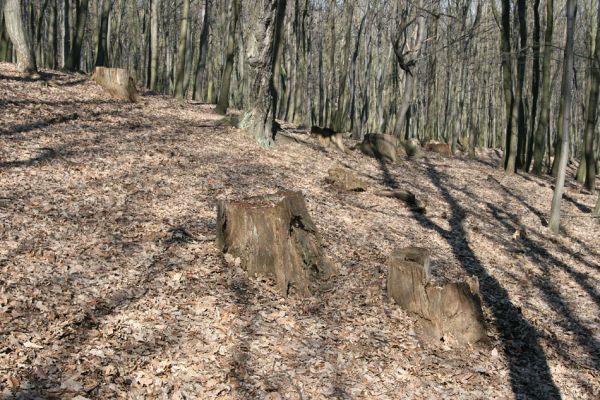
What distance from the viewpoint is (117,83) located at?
14938 mm

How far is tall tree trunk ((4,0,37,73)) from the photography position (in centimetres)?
1337

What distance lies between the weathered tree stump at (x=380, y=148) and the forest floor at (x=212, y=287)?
4183 millimetres

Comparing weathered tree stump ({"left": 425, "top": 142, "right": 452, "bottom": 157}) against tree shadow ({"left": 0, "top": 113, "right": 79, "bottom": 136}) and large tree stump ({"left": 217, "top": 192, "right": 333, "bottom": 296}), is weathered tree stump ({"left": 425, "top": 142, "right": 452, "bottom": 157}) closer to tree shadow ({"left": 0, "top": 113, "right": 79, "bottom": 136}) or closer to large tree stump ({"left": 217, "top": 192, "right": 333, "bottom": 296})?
tree shadow ({"left": 0, "top": 113, "right": 79, "bottom": 136})

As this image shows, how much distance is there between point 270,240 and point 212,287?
102cm

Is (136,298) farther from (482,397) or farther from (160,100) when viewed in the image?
(160,100)

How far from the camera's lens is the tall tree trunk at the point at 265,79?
12812 mm

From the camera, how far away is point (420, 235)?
34.2 feet

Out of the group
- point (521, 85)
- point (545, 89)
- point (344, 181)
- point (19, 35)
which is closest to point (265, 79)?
point (344, 181)

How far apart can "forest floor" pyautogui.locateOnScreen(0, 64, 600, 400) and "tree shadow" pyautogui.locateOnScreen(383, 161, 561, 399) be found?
0.03m

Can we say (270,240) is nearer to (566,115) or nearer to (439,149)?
(566,115)

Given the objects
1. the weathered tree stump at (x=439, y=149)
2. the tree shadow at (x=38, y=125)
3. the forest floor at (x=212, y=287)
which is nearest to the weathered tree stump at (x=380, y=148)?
the forest floor at (x=212, y=287)

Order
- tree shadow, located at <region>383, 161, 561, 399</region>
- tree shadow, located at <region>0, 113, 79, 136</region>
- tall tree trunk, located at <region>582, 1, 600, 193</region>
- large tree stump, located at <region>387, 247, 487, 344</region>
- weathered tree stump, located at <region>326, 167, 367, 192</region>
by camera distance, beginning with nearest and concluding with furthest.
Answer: tree shadow, located at <region>383, 161, 561, 399</region>, large tree stump, located at <region>387, 247, 487, 344</region>, tree shadow, located at <region>0, 113, 79, 136</region>, weathered tree stump, located at <region>326, 167, 367, 192</region>, tall tree trunk, located at <region>582, 1, 600, 193</region>

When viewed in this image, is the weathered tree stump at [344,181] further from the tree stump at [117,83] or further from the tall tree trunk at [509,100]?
the tall tree trunk at [509,100]

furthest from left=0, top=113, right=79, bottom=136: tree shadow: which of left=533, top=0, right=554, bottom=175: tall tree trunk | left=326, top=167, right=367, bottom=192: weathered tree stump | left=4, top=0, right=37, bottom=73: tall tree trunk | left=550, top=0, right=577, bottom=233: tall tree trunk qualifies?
left=533, top=0, right=554, bottom=175: tall tree trunk
